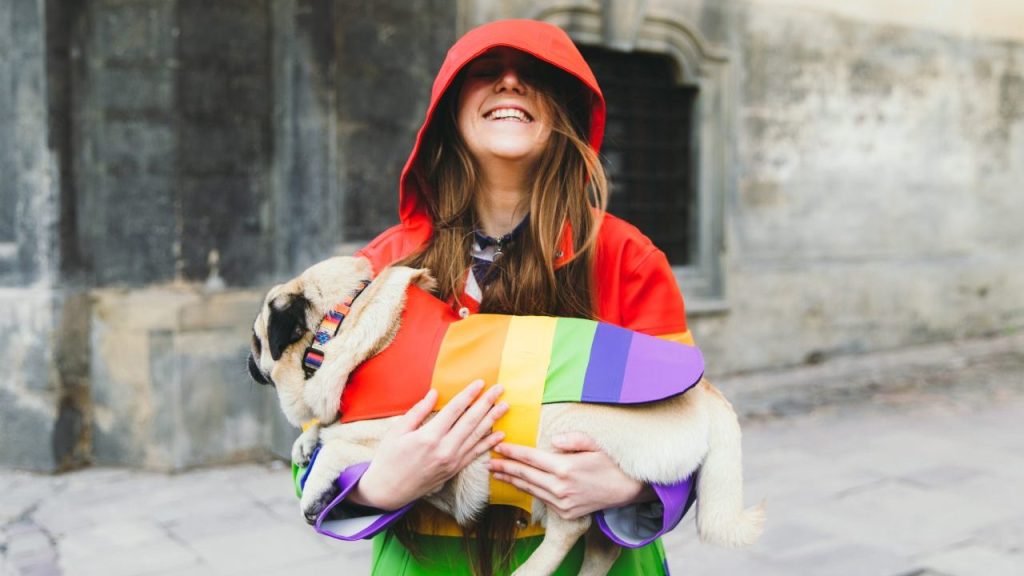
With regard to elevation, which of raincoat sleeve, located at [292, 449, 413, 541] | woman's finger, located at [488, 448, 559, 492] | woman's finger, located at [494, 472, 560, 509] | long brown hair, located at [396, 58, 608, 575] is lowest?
raincoat sleeve, located at [292, 449, 413, 541]

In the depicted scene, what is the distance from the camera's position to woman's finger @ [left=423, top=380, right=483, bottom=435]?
→ 1.77 meters

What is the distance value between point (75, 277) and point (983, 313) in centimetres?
960

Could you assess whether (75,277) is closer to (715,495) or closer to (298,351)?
(298,351)

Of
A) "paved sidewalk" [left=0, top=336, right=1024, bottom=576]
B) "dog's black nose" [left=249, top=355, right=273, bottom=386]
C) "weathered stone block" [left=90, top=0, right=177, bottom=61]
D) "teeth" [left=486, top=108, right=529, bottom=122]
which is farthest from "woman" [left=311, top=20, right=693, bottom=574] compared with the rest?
"weathered stone block" [left=90, top=0, right=177, bottom=61]

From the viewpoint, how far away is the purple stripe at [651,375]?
1.83 metres

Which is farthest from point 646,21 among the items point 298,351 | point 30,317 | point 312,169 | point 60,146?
point 298,351

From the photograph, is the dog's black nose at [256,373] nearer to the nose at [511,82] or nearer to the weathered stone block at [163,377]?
the nose at [511,82]

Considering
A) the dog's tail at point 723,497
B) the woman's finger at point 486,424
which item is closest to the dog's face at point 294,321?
the woman's finger at point 486,424

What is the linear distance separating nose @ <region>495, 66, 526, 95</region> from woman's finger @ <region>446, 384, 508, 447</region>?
68cm

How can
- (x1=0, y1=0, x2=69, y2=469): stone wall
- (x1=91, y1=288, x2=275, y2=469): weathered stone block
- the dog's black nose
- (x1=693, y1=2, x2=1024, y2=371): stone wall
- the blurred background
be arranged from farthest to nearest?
(x1=693, y1=2, x2=1024, y2=371): stone wall, (x1=91, y1=288, x2=275, y2=469): weathered stone block, (x1=0, y1=0, x2=69, y2=469): stone wall, the blurred background, the dog's black nose

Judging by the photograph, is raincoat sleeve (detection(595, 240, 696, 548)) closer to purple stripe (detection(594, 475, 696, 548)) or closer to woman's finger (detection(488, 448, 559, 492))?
purple stripe (detection(594, 475, 696, 548))

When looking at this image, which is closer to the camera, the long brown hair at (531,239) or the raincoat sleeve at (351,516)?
the raincoat sleeve at (351,516)

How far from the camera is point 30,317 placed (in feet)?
18.5

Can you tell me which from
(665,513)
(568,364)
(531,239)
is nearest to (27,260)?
(531,239)
